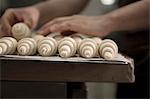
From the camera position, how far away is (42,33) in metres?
0.77

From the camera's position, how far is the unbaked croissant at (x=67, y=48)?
550 mm

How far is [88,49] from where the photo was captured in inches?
21.7

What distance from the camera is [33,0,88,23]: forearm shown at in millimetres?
975

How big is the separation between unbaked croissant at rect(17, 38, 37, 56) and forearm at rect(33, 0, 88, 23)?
385 mm

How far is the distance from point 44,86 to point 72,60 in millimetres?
107

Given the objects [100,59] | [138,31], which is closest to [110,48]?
[100,59]

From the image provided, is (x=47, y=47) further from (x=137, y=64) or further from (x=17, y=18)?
(x=137, y=64)

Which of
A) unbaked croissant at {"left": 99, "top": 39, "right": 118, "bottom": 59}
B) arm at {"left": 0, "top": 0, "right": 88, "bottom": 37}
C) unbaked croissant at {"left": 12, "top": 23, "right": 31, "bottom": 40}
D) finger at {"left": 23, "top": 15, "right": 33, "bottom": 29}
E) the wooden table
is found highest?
arm at {"left": 0, "top": 0, "right": 88, "bottom": 37}

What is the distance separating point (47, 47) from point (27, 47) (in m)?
0.05

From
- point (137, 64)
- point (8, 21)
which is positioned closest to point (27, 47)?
point (8, 21)

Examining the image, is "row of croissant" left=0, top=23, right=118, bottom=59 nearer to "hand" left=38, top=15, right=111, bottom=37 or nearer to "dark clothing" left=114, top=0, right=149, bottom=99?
"hand" left=38, top=15, right=111, bottom=37

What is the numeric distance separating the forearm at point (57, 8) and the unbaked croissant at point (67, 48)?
1.36 feet

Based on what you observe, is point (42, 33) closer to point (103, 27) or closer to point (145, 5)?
point (103, 27)

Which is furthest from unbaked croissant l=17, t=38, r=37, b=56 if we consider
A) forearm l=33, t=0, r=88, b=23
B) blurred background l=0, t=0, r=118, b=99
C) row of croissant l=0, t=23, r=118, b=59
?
blurred background l=0, t=0, r=118, b=99
